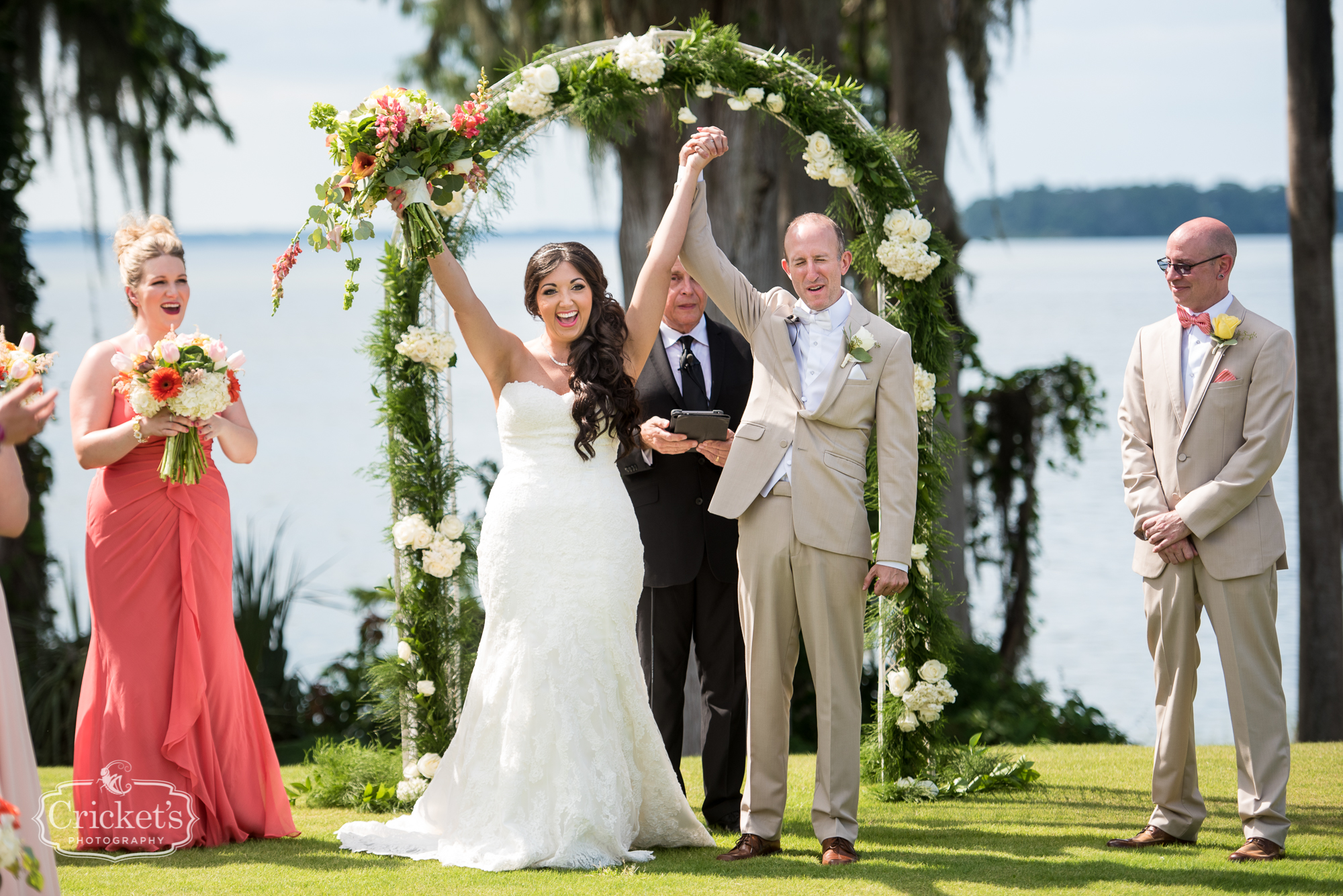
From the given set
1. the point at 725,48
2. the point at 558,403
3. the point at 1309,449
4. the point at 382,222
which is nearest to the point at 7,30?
the point at 382,222

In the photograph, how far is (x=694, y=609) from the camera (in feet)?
16.3

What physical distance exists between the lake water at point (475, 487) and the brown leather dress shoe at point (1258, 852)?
12.1 feet

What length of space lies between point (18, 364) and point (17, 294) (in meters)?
6.48

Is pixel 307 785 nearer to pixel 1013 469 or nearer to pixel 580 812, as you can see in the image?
pixel 580 812

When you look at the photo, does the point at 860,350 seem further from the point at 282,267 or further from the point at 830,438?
the point at 282,267

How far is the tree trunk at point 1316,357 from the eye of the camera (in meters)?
9.00

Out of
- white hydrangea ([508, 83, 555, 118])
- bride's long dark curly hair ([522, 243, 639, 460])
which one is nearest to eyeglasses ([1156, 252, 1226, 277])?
bride's long dark curly hair ([522, 243, 639, 460])

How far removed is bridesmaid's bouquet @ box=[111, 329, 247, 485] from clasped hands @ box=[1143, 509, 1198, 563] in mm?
3462

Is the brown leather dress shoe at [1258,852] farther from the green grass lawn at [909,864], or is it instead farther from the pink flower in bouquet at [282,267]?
the pink flower in bouquet at [282,267]

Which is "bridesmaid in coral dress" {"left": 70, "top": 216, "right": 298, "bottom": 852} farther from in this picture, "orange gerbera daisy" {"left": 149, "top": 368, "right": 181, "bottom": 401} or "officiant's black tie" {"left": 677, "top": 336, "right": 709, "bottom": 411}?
"officiant's black tie" {"left": 677, "top": 336, "right": 709, "bottom": 411}

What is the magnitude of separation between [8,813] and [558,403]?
231 cm

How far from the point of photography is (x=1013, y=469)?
10.1 m

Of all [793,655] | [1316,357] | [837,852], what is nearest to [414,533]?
[793,655]

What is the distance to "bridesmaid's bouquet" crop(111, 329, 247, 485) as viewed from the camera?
437 cm
